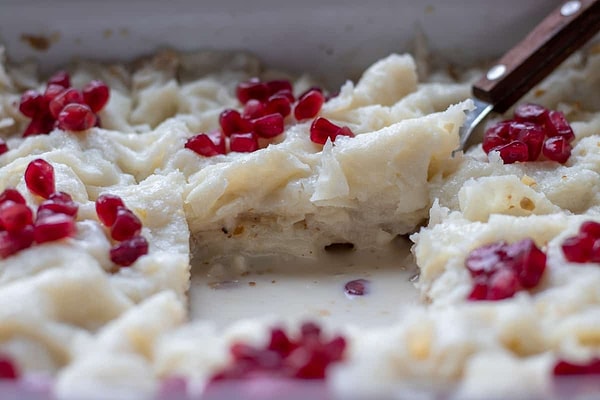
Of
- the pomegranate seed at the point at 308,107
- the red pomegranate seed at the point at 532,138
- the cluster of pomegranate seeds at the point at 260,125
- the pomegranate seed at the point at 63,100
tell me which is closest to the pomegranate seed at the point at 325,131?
the cluster of pomegranate seeds at the point at 260,125

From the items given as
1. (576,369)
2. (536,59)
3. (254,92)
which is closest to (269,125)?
(254,92)

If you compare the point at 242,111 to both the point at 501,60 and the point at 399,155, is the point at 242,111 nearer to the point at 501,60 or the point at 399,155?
the point at 399,155

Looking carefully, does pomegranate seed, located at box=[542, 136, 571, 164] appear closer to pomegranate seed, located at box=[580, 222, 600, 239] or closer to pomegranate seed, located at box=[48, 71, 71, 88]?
pomegranate seed, located at box=[580, 222, 600, 239]

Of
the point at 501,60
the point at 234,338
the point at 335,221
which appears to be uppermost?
the point at 501,60

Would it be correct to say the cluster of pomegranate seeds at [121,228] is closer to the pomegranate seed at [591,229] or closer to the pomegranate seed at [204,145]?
the pomegranate seed at [204,145]

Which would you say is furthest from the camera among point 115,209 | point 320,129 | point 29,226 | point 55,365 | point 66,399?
point 320,129

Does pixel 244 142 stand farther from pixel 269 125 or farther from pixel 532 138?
pixel 532 138

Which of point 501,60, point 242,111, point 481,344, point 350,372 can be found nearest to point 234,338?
point 350,372
